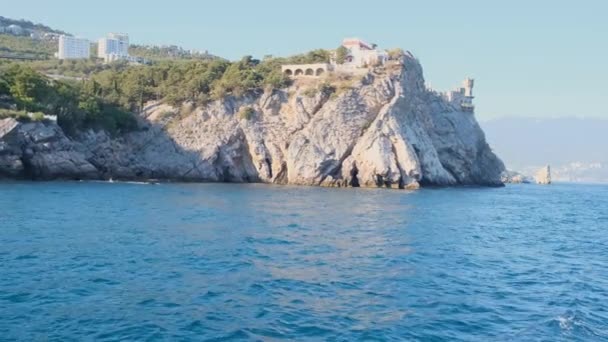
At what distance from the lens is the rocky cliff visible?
66125 mm

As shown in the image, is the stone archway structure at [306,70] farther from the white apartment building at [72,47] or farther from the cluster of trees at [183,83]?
the white apartment building at [72,47]

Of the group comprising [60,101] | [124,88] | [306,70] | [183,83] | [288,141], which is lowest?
[288,141]

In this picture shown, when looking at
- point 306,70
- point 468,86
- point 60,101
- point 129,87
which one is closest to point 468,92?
point 468,86

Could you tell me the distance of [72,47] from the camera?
17462 cm

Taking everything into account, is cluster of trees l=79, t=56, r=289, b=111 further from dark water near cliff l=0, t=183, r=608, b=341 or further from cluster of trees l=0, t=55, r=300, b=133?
dark water near cliff l=0, t=183, r=608, b=341

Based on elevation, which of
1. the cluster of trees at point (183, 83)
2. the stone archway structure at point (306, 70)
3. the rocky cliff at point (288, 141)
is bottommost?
the rocky cliff at point (288, 141)

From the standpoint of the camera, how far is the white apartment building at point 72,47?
165m

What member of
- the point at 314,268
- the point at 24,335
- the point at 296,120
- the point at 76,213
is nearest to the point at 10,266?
the point at 24,335

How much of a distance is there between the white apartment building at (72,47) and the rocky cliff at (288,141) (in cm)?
10242

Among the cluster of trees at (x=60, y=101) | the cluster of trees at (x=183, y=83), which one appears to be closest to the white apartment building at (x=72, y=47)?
the cluster of trees at (x=183, y=83)

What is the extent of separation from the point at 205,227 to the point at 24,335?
16.9 meters

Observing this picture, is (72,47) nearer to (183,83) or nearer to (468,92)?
(183,83)

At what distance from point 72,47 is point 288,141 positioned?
128900 mm

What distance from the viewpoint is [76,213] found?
32.0 meters
